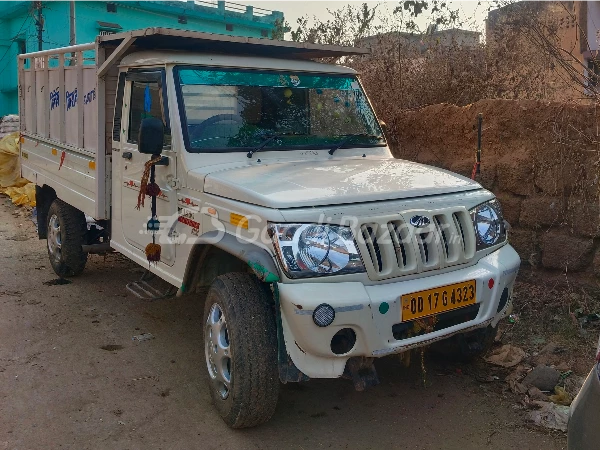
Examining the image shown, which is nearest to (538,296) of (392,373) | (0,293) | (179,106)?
(392,373)

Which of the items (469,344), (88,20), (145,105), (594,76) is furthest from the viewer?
(88,20)

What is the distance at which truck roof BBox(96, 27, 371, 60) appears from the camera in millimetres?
4176

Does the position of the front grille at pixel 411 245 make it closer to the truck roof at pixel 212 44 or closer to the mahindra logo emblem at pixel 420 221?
the mahindra logo emblem at pixel 420 221

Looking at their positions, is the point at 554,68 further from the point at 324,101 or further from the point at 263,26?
the point at 263,26

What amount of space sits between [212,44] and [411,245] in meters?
2.27

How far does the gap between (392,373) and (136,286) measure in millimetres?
2023

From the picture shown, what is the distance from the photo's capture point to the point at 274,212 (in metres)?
3.06

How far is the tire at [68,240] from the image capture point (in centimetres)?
609

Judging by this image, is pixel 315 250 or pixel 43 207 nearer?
pixel 315 250

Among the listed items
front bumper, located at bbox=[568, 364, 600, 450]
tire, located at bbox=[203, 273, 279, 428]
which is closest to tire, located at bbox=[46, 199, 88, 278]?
tire, located at bbox=[203, 273, 279, 428]

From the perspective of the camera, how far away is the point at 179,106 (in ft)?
13.2

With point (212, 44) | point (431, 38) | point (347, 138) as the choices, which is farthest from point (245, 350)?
point (431, 38)

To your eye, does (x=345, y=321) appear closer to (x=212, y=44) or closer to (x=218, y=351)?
(x=218, y=351)

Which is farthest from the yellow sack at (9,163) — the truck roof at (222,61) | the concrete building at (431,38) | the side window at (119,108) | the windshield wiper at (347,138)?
the windshield wiper at (347,138)
